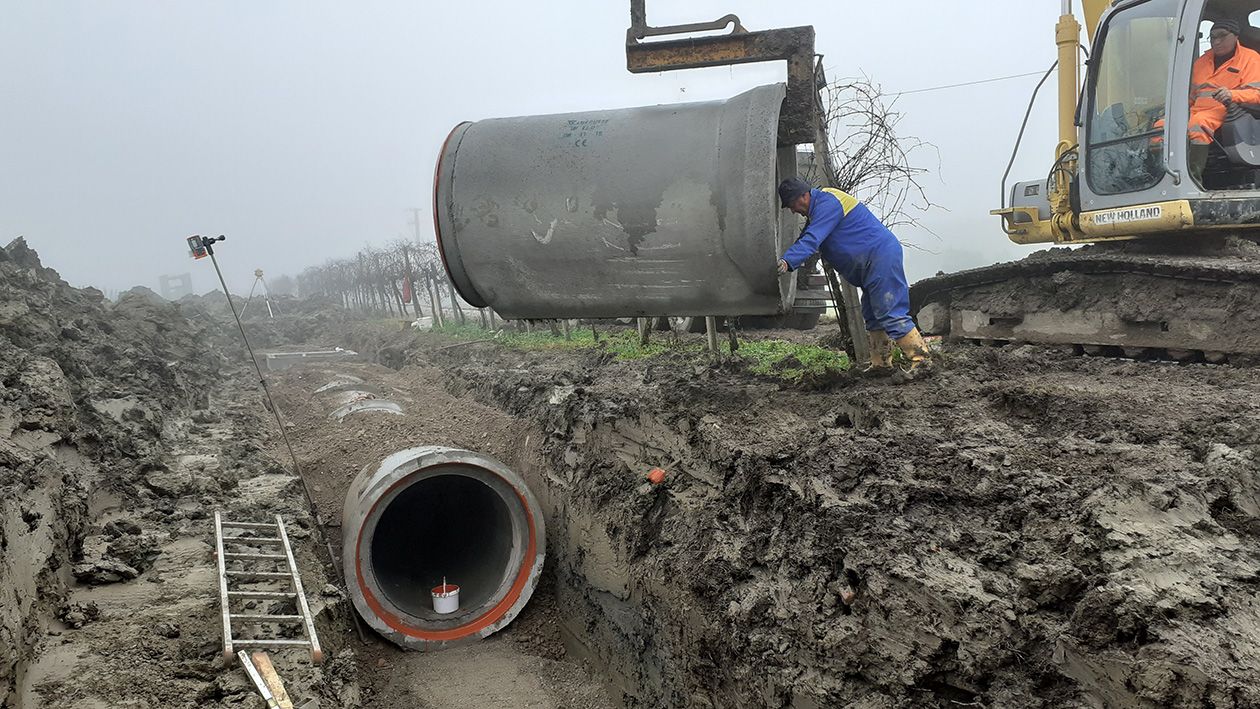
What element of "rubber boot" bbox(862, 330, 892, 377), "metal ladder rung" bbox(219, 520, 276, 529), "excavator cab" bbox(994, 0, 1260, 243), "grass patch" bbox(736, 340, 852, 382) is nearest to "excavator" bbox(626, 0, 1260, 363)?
"excavator cab" bbox(994, 0, 1260, 243)

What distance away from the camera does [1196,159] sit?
18.2 feet

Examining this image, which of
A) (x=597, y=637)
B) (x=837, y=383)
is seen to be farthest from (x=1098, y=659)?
(x=597, y=637)

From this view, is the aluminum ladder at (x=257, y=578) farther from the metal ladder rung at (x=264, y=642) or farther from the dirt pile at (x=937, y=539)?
the dirt pile at (x=937, y=539)

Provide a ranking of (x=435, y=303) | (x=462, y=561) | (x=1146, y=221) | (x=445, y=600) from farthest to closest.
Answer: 1. (x=435, y=303)
2. (x=462, y=561)
3. (x=445, y=600)
4. (x=1146, y=221)

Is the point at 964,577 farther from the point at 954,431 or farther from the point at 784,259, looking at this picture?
the point at 784,259

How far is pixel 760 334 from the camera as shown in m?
10.1

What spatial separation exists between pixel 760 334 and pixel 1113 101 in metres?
4.81

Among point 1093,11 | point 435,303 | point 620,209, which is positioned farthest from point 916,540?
point 435,303

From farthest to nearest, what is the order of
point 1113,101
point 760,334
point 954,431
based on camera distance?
point 760,334 < point 1113,101 < point 954,431

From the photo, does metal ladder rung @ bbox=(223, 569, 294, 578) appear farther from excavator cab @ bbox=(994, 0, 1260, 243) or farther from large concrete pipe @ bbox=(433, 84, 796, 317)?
excavator cab @ bbox=(994, 0, 1260, 243)

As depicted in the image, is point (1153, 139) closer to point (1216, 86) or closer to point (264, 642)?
point (1216, 86)

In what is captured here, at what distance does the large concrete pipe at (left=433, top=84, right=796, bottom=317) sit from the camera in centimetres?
369

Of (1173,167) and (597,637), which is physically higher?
(1173,167)

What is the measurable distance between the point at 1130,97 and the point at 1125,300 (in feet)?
5.22
